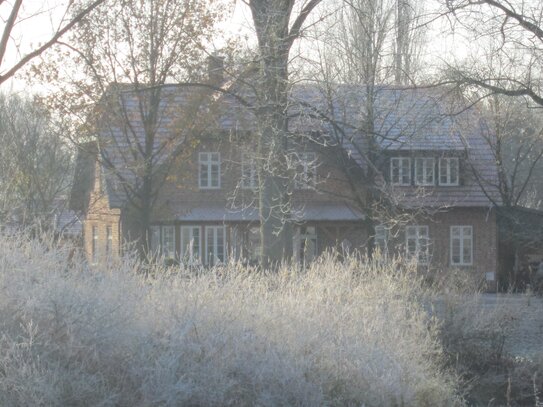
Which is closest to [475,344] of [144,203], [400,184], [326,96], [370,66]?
[326,96]

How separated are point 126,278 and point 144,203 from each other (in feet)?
49.0

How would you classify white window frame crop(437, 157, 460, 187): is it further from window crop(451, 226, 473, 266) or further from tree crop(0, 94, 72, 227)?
tree crop(0, 94, 72, 227)

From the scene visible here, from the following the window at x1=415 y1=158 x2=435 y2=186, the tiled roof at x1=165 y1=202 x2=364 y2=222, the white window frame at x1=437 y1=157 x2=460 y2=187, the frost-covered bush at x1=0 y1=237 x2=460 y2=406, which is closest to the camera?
the frost-covered bush at x1=0 y1=237 x2=460 y2=406

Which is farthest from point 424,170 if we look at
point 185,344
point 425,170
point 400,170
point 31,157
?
point 185,344

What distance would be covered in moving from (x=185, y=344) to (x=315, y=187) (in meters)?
17.0

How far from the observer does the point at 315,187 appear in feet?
84.0

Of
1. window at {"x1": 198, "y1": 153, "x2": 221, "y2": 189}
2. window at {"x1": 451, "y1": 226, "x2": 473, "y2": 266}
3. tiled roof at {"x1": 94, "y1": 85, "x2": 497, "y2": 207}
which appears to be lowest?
window at {"x1": 451, "y1": 226, "x2": 473, "y2": 266}

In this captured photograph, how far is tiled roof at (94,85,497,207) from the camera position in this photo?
18.3 m

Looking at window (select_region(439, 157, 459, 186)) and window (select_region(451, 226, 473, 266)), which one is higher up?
window (select_region(439, 157, 459, 186))

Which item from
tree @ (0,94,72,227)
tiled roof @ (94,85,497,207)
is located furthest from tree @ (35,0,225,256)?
tree @ (0,94,72,227)

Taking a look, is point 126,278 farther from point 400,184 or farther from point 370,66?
point 400,184

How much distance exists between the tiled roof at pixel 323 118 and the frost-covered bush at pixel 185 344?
7228 millimetres

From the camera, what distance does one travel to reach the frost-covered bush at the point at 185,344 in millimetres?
8297

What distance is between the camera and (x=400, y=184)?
35.1 meters
